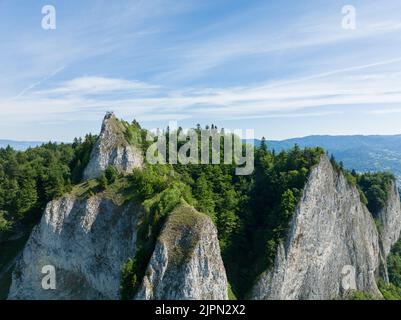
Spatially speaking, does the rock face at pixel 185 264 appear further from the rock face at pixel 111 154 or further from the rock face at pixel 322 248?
the rock face at pixel 322 248
